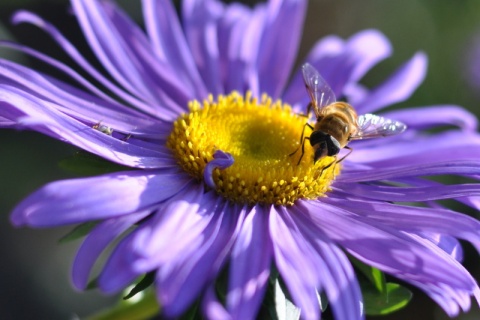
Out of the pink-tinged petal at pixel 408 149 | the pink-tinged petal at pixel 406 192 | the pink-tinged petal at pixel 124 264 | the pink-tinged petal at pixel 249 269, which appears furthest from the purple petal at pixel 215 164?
the pink-tinged petal at pixel 408 149

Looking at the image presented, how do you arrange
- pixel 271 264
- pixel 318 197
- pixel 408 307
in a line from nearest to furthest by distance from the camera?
pixel 271 264 < pixel 318 197 < pixel 408 307

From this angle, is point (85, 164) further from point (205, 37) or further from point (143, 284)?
point (205, 37)

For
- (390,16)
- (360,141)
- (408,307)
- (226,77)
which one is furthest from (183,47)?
(390,16)

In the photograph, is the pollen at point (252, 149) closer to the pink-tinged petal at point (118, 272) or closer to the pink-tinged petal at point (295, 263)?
the pink-tinged petal at point (295, 263)

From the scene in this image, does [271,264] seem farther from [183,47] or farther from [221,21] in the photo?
[221,21]

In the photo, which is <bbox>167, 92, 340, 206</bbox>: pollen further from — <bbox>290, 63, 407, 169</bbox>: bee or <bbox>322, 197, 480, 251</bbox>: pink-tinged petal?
<bbox>322, 197, 480, 251</bbox>: pink-tinged petal

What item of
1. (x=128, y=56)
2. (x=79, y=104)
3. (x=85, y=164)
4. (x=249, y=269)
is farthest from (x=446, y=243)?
(x=128, y=56)

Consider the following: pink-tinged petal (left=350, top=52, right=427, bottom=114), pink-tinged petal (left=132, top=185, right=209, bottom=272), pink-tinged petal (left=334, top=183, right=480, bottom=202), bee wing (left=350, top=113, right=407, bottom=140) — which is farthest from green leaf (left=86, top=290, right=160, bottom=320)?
pink-tinged petal (left=350, top=52, right=427, bottom=114)
